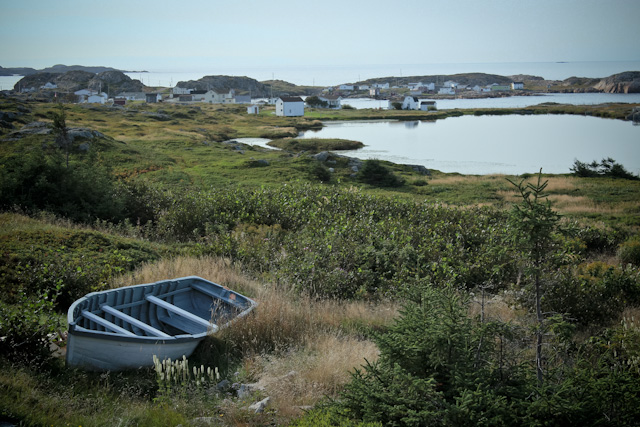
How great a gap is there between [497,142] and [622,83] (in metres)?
144

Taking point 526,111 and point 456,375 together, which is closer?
point 456,375

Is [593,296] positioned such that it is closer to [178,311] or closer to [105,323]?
[178,311]

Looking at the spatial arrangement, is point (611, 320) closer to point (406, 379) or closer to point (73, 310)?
point (406, 379)

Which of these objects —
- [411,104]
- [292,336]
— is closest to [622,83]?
[411,104]

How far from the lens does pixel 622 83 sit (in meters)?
179

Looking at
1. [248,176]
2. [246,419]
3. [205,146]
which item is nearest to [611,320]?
[246,419]

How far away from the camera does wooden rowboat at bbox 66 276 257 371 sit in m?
6.26

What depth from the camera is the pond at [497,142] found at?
53.6 m

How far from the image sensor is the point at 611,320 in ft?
33.6

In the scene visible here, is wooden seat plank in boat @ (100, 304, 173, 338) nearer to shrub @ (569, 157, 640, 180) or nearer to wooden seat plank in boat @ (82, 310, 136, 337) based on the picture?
wooden seat plank in boat @ (82, 310, 136, 337)

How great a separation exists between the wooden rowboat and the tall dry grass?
0.46 m

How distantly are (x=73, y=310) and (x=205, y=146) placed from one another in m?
42.5

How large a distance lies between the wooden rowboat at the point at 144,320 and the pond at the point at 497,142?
140 feet

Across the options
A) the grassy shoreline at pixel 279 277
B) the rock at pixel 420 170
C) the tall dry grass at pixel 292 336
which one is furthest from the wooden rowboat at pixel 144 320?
the rock at pixel 420 170
